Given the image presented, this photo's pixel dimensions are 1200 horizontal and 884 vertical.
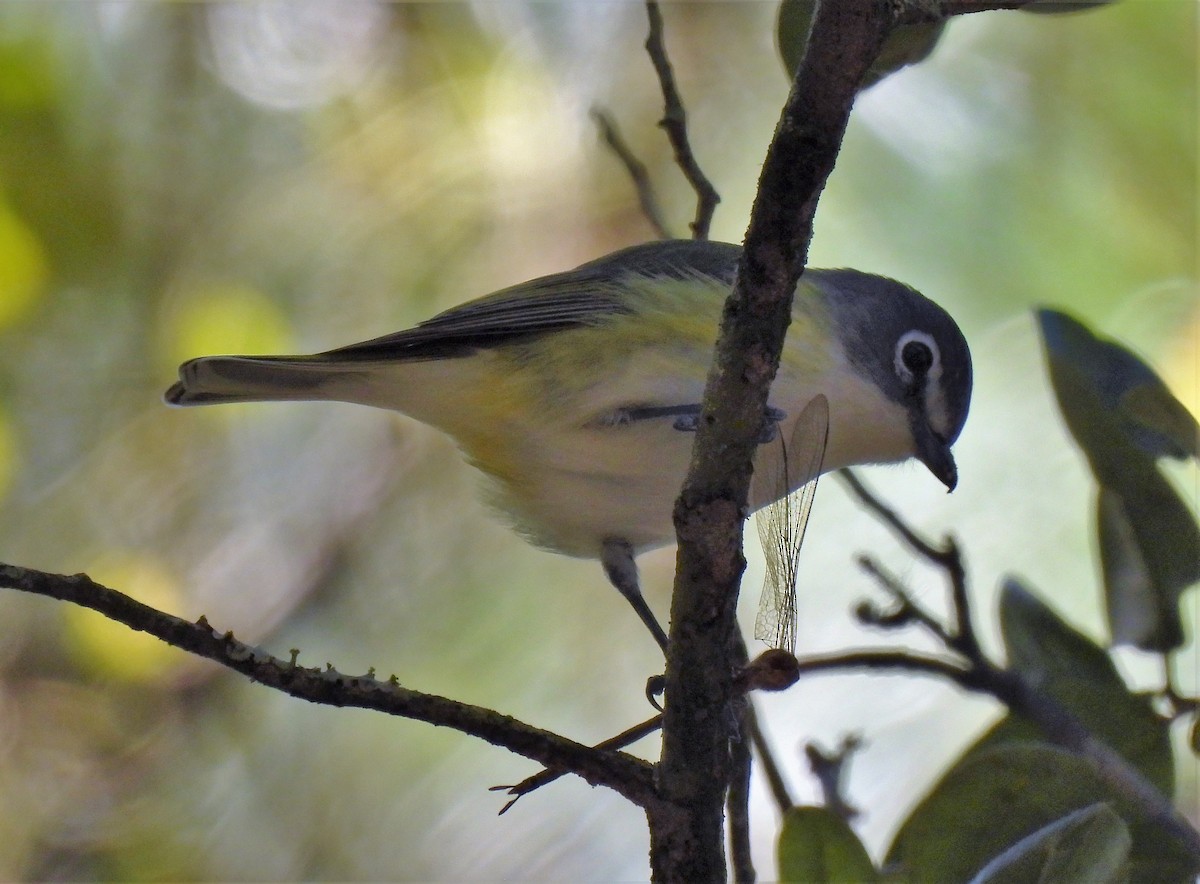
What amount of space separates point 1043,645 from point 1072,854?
846 millimetres

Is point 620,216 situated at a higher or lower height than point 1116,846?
higher

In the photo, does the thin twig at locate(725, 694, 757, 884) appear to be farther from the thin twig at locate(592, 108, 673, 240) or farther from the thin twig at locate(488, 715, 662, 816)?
the thin twig at locate(592, 108, 673, 240)

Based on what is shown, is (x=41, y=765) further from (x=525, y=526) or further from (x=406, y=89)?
(x=406, y=89)

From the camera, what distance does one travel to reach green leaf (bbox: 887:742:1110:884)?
223 cm

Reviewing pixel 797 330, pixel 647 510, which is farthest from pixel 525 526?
pixel 797 330

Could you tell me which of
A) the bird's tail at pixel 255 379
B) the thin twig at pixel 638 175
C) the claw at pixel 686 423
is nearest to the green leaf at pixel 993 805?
the claw at pixel 686 423

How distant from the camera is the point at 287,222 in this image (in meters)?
4.72

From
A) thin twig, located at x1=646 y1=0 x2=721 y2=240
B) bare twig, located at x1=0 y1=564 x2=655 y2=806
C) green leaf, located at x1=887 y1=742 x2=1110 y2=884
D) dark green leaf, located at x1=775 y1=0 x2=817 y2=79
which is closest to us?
bare twig, located at x1=0 y1=564 x2=655 y2=806

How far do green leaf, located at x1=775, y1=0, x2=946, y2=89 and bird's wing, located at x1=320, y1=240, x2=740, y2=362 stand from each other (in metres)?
0.57

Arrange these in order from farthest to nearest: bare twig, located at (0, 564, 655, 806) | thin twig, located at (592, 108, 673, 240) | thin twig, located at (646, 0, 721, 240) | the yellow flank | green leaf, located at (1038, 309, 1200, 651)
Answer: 1. thin twig, located at (592, 108, 673, 240)
2. thin twig, located at (646, 0, 721, 240)
3. the yellow flank
4. green leaf, located at (1038, 309, 1200, 651)
5. bare twig, located at (0, 564, 655, 806)

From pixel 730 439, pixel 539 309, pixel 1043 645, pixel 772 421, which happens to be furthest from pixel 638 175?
pixel 730 439

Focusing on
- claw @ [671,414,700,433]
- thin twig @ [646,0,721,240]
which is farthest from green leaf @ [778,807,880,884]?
thin twig @ [646,0,721,240]

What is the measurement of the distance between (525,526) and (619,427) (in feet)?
1.73

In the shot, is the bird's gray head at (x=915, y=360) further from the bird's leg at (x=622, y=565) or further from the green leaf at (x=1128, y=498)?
the bird's leg at (x=622, y=565)
